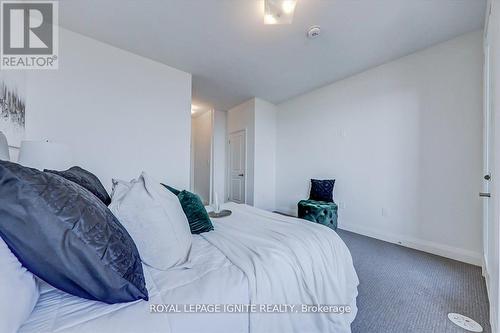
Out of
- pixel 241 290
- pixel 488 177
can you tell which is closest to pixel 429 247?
pixel 488 177

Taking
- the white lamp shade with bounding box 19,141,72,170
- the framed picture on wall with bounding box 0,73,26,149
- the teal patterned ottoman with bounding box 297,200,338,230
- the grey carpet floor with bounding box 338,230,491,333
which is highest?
the framed picture on wall with bounding box 0,73,26,149

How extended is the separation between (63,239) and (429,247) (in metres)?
3.52

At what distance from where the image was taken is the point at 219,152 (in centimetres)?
574

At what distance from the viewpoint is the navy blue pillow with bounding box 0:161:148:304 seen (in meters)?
0.61

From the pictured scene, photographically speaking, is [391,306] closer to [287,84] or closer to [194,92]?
[287,84]

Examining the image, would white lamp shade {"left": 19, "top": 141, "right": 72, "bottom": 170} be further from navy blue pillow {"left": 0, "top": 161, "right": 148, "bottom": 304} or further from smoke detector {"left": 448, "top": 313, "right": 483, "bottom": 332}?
smoke detector {"left": 448, "top": 313, "right": 483, "bottom": 332}

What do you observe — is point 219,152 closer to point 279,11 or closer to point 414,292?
point 279,11

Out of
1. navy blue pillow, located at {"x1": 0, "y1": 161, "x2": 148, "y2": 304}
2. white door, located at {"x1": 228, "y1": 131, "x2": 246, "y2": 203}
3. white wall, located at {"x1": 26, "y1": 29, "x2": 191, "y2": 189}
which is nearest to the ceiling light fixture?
white wall, located at {"x1": 26, "y1": 29, "x2": 191, "y2": 189}

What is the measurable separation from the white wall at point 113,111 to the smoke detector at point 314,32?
1930mm

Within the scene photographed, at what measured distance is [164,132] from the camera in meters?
3.17

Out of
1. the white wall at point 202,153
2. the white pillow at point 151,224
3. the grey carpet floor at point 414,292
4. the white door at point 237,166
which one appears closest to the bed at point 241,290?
the white pillow at point 151,224

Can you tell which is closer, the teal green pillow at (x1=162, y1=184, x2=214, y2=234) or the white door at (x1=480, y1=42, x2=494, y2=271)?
the teal green pillow at (x1=162, y1=184, x2=214, y2=234)

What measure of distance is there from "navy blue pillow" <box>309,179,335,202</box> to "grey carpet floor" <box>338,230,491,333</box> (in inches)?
43.1

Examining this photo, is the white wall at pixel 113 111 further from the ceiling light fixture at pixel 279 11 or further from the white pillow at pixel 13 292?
the white pillow at pixel 13 292
